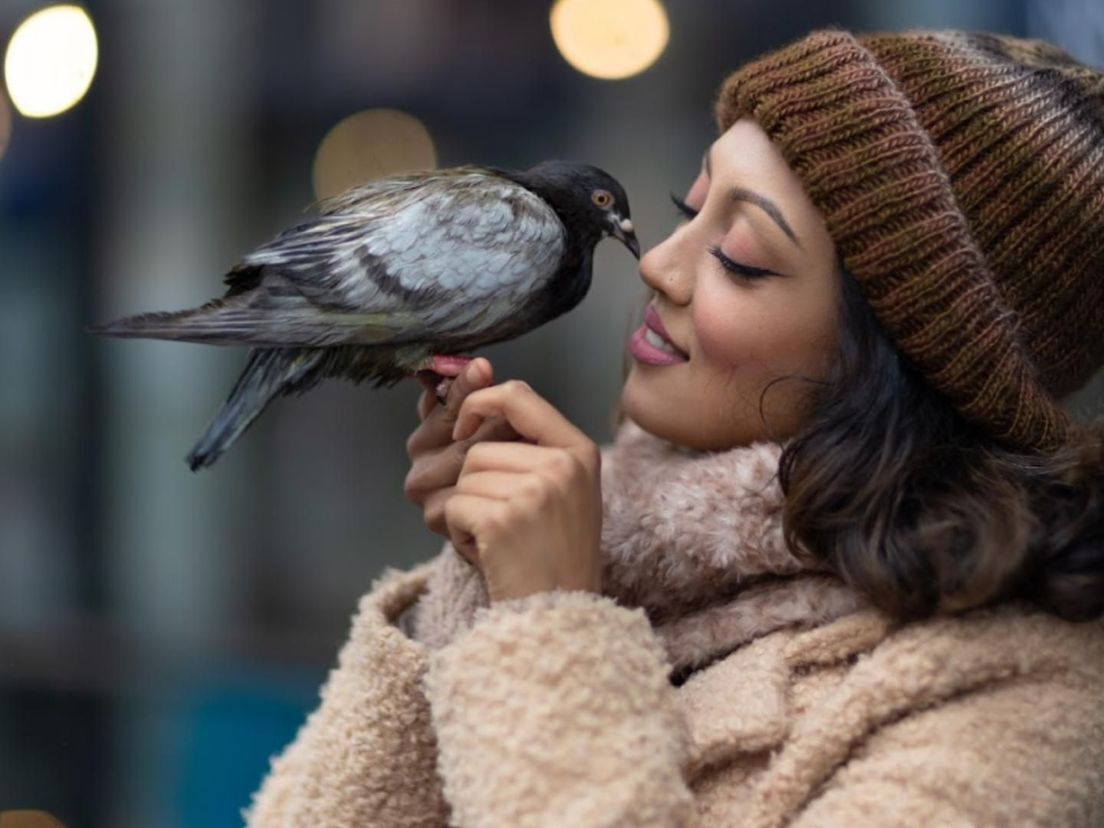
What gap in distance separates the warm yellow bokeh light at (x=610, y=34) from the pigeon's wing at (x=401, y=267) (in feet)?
3.21

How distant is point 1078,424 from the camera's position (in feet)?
3.51

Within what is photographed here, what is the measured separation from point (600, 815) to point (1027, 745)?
0.34 metres

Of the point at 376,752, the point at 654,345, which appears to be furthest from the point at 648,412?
the point at 376,752

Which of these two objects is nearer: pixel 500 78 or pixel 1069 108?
pixel 1069 108

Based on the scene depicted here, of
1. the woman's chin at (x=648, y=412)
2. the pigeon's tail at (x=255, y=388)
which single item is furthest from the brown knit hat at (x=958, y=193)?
the pigeon's tail at (x=255, y=388)

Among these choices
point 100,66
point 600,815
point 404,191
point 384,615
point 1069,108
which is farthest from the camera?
point 100,66

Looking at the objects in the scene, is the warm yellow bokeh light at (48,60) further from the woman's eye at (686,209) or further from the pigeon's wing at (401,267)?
the woman's eye at (686,209)

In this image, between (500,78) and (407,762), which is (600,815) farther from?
(500,78)

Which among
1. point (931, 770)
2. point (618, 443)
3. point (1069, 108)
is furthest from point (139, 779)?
point (1069, 108)

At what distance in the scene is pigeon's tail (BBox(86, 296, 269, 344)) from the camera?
82cm

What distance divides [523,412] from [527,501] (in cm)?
8

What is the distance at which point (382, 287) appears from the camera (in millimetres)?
894

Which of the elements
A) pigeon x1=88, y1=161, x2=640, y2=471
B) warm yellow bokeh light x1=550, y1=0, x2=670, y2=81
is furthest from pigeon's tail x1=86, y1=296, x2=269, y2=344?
warm yellow bokeh light x1=550, y1=0, x2=670, y2=81

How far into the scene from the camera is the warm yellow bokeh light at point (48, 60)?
1.25 m
